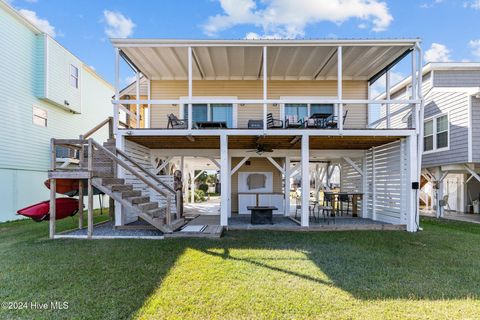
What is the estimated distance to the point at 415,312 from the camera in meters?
3.27

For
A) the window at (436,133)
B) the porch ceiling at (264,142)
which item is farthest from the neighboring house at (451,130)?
the porch ceiling at (264,142)

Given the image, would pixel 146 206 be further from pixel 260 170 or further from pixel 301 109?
pixel 301 109

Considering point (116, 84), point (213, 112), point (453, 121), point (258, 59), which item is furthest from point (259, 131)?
point (453, 121)

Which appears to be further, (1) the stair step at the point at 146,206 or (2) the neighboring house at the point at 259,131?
(2) the neighboring house at the point at 259,131

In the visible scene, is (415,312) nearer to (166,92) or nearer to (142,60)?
(142,60)

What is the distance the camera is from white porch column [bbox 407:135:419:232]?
25.6 ft

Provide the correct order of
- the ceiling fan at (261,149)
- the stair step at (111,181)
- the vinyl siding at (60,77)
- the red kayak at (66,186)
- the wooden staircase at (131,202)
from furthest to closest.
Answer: the vinyl siding at (60,77), the ceiling fan at (261,149), the red kayak at (66,186), the stair step at (111,181), the wooden staircase at (131,202)

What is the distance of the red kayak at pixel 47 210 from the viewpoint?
808cm

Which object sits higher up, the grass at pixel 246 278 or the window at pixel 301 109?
the window at pixel 301 109

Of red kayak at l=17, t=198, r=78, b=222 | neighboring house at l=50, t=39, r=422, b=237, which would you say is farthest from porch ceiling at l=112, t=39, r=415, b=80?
red kayak at l=17, t=198, r=78, b=222

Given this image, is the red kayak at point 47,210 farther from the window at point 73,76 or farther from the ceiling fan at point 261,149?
the window at point 73,76

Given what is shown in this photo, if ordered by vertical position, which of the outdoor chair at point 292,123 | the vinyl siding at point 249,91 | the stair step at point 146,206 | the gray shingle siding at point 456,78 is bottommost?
the stair step at point 146,206

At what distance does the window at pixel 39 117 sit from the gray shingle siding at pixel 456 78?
→ 61.0 feet

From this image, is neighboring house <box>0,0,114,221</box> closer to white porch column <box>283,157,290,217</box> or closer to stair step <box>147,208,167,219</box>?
stair step <box>147,208,167,219</box>
